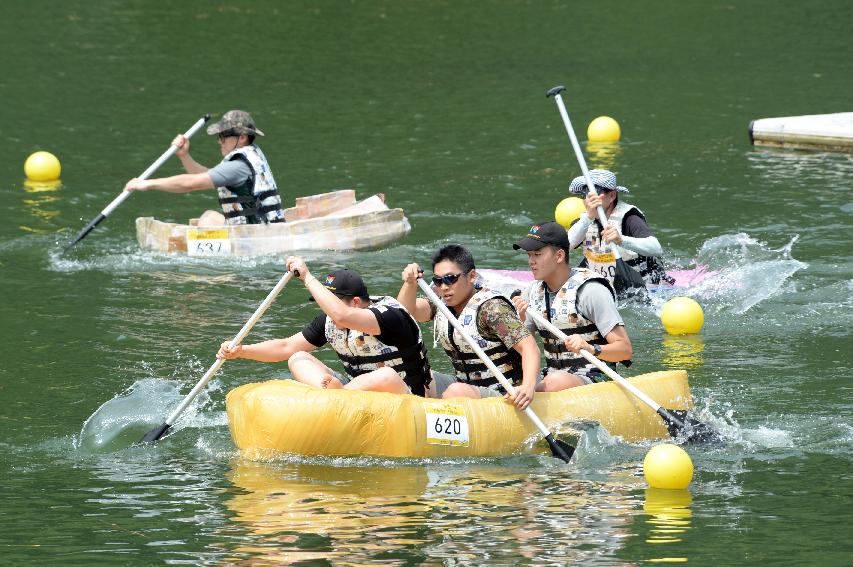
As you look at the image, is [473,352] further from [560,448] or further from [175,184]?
[175,184]

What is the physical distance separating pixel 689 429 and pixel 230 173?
6323 millimetres

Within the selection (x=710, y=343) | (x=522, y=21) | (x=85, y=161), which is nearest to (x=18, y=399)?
(x=710, y=343)

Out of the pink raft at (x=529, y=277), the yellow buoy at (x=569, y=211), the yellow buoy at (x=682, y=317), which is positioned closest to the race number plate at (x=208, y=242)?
the pink raft at (x=529, y=277)

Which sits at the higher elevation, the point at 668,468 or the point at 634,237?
the point at 634,237

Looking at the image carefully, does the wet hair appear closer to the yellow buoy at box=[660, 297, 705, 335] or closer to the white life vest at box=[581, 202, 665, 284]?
the white life vest at box=[581, 202, 665, 284]

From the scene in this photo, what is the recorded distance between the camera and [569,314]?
9555 mm

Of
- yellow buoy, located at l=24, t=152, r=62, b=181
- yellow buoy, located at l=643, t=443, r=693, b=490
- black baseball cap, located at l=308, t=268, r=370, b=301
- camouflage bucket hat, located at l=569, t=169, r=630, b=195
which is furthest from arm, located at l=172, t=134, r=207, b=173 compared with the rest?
yellow buoy, located at l=643, t=443, r=693, b=490

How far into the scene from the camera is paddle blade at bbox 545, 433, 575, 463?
9141 mm

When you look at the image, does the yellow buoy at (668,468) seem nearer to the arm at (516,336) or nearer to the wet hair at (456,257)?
the arm at (516,336)

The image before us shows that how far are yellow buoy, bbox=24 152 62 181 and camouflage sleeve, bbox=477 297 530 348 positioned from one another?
10.2 m

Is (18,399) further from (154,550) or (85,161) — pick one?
(85,161)

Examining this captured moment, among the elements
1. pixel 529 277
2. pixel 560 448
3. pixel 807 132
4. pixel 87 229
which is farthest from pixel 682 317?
pixel 807 132

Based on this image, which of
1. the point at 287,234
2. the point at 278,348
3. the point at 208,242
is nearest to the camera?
the point at 278,348

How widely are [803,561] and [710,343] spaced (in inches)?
186
